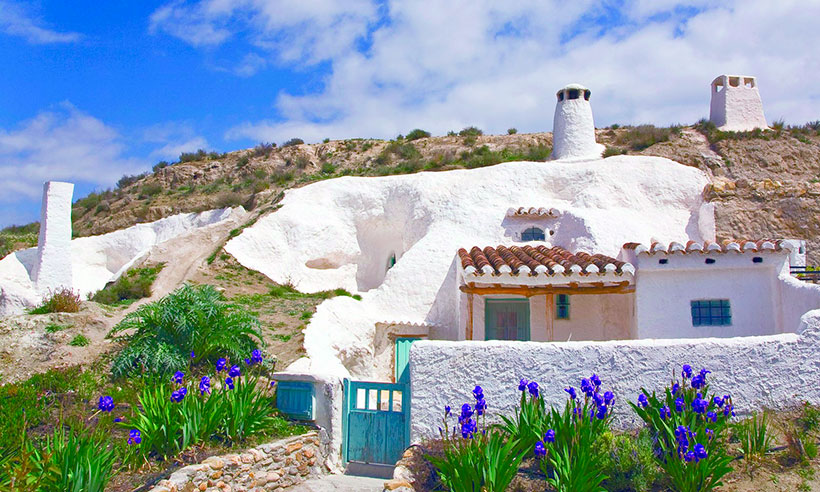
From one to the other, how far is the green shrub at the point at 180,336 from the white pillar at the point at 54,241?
35.9 ft

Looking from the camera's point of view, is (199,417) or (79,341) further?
(79,341)

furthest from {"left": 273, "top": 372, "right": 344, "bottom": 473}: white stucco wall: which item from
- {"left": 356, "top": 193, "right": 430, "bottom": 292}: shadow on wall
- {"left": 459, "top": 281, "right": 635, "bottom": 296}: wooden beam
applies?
{"left": 356, "top": 193, "right": 430, "bottom": 292}: shadow on wall

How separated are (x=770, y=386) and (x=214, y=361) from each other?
8503 millimetres

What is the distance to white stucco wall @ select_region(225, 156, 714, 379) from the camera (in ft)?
55.6

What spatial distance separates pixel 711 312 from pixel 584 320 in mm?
2667

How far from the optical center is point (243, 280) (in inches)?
765

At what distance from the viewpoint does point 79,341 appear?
1164 cm

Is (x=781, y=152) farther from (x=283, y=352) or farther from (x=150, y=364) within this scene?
(x=150, y=364)

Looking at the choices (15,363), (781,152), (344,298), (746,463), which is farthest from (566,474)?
(781,152)

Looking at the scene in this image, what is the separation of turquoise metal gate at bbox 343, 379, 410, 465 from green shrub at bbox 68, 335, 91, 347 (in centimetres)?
510

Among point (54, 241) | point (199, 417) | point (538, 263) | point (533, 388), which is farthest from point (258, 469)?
point (54, 241)

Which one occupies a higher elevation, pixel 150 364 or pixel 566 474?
pixel 150 364

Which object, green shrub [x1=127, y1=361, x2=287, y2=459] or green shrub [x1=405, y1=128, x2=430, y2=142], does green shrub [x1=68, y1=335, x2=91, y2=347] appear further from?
green shrub [x1=405, y1=128, x2=430, y2=142]

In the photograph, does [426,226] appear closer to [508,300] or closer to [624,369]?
[508,300]
